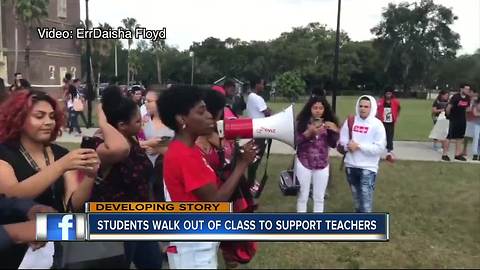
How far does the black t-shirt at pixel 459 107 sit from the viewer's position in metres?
7.95

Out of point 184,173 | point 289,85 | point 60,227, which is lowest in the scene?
point 60,227

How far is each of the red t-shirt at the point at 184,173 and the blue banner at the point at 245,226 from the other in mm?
104

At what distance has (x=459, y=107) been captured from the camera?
794 centimetres

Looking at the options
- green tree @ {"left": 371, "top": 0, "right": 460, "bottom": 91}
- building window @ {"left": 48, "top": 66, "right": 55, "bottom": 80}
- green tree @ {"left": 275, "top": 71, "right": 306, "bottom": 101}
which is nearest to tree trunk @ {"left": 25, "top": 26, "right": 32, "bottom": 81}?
building window @ {"left": 48, "top": 66, "right": 55, "bottom": 80}

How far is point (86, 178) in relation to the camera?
185cm

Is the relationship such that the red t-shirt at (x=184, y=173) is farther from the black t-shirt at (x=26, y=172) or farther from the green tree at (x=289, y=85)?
the green tree at (x=289, y=85)

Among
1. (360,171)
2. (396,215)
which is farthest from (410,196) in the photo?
(360,171)

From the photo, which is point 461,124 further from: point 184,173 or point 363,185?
→ point 184,173

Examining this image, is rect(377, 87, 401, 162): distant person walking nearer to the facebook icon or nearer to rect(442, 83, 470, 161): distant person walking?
rect(442, 83, 470, 161): distant person walking

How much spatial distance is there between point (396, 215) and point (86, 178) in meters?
3.64

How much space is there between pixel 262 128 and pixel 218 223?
1.93 feet

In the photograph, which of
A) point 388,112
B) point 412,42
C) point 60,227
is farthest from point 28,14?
point 412,42

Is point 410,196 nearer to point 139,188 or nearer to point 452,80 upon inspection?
point 139,188

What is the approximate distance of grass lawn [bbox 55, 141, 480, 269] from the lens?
362cm
